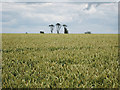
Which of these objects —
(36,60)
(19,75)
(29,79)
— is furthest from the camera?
(36,60)

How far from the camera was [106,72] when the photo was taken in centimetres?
255

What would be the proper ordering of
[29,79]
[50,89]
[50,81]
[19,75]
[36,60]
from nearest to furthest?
[50,89] < [50,81] < [29,79] < [19,75] < [36,60]

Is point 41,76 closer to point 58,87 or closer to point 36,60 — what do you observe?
point 58,87

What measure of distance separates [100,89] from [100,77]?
392 millimetres

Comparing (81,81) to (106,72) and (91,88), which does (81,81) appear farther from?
(106,72)

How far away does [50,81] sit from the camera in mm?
2113

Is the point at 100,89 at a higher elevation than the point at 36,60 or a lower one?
lower

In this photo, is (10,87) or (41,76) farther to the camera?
(41,76)

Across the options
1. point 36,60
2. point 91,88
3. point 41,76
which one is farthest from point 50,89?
point 36,60

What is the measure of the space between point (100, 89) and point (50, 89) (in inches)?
30.7

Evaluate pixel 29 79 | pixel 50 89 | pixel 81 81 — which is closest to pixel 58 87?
pixel 50 89

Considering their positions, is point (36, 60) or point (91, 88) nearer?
point (91, 88)

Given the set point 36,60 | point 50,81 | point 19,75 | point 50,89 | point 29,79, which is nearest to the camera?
point 50,89

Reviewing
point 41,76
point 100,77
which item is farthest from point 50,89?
point 100,77
